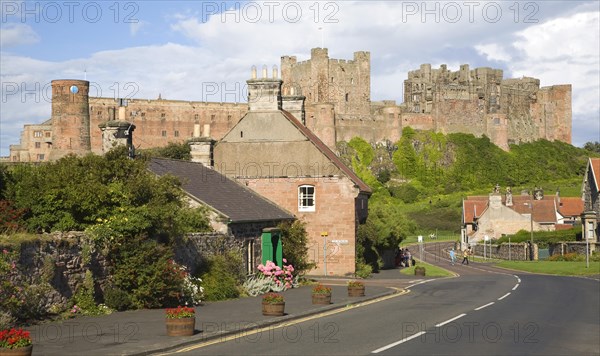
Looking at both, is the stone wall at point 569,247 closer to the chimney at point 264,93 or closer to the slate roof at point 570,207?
the slate roof at point 570,207

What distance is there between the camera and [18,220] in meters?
23.1

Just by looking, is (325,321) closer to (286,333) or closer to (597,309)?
(286,333)

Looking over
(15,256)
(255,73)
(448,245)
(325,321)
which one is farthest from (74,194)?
(448,245)

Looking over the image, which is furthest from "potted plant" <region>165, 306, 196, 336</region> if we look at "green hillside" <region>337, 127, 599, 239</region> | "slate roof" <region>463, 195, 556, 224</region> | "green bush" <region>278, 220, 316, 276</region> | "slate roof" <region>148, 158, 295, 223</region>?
"green hillside" <region>337, 127, 599, 239</region>

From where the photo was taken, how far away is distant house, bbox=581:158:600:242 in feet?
228

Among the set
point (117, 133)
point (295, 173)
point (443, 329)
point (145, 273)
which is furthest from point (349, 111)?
point (443, 329)

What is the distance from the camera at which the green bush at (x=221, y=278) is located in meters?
26.9

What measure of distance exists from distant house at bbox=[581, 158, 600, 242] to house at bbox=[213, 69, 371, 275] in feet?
101

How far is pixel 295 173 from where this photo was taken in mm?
42156

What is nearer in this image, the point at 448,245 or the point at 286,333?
the point at 286,333

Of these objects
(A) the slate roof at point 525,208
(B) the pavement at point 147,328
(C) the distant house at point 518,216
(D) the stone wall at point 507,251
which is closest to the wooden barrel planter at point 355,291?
(B) the pavement at point 147,328

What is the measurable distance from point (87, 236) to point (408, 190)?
371 ft

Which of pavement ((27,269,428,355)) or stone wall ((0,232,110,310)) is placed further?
stone wall ((0,232,110,310))

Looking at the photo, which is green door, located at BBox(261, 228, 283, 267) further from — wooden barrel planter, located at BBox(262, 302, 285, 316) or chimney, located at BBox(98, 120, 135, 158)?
wooden barrel planter, located at BBox(262, 302, 285, 316)
